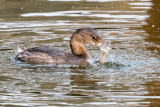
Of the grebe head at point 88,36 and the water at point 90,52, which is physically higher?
the grebe head at point 88,36

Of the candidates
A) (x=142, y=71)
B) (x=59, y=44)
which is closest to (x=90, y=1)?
(x=59, y=44)

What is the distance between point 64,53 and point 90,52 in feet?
3.68

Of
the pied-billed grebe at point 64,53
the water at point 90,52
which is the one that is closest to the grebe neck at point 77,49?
the pied-billed grebe at point 64,53

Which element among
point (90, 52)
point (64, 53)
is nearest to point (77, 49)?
point (64, 53)

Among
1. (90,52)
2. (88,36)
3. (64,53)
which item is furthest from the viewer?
(90,52)

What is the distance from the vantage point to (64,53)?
11484 mm

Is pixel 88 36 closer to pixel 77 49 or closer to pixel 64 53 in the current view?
pixel 77 49

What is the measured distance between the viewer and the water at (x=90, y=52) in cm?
888

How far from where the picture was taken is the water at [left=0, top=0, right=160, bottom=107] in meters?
8.88

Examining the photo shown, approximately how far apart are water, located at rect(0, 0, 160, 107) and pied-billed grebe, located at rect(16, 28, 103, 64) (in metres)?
0.29

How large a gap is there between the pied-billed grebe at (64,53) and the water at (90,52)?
29 cm

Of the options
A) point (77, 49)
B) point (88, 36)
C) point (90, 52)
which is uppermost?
point (88, 36)

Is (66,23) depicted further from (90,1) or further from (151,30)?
(90,1)

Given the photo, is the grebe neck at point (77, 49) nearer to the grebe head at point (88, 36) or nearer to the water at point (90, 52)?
the grebe head at point (88, 36)
